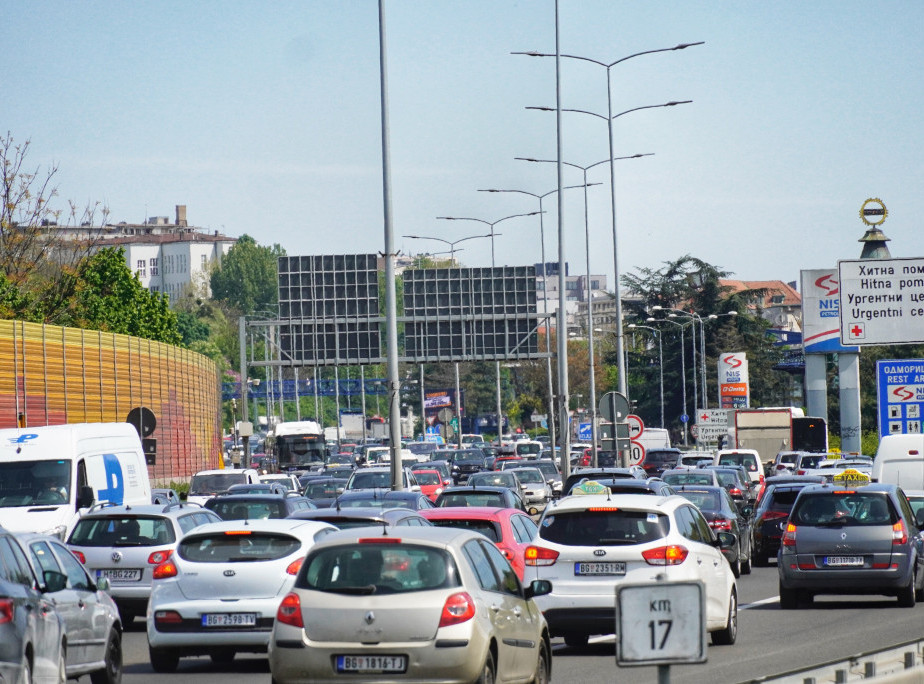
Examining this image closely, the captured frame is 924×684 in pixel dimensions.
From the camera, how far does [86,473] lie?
27312mm

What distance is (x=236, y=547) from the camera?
16469 millimetres

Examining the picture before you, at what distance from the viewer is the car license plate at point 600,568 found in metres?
16.6

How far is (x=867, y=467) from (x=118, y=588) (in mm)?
28820

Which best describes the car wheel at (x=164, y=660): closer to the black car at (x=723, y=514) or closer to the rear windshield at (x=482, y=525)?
the rear windshield at (x=482, y=525)

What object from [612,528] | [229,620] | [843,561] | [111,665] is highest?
→ [612,528]

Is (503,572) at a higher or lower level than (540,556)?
higher

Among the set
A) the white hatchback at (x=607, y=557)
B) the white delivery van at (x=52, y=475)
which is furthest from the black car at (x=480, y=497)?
the white hatchback at (x=607, y=557)

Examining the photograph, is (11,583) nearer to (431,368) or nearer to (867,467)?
(867,467)

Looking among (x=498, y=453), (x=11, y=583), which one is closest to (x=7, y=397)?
(x=11, y=583)

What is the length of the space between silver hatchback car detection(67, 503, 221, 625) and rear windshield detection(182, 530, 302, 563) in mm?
4051

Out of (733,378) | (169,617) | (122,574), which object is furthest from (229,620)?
(733,378)

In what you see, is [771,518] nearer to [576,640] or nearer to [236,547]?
[576,640]

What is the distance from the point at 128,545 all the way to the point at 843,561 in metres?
8.36

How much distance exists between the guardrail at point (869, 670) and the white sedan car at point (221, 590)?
5.95 m
